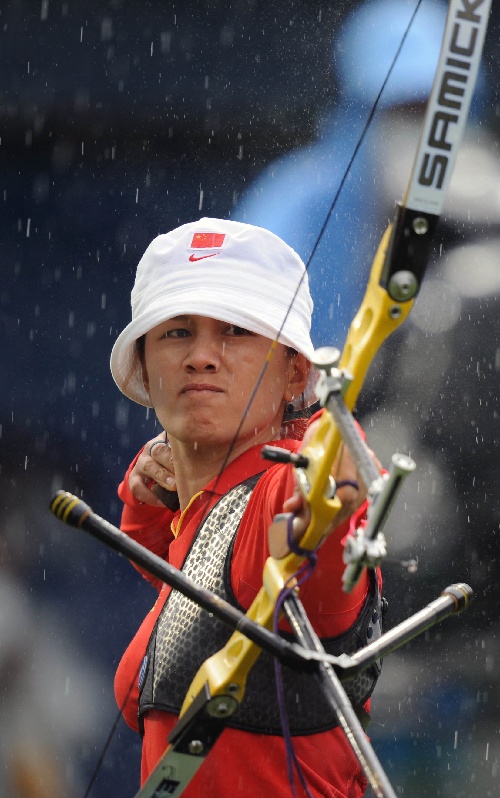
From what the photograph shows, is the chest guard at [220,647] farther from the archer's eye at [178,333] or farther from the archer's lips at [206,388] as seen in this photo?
the archer's eye at [178,333]

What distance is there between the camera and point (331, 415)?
1.01 m

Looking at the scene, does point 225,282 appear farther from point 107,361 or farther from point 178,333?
point 107,361

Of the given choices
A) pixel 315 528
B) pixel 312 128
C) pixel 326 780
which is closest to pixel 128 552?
pixel 315 528

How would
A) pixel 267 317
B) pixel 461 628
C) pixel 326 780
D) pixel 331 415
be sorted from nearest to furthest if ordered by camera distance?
pixel 331 415 → pixel 326 780 → pixel 267 317 → pixel 461 628

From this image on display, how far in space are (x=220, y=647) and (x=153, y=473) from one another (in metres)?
0.61

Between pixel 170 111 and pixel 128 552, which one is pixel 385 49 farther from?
pixel 128 552

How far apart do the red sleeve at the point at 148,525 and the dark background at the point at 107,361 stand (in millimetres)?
813

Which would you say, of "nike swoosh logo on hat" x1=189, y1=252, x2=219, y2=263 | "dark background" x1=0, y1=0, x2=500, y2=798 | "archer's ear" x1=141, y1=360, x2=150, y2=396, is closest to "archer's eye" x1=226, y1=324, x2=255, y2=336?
"nike swoosh logo on hat" x1=189, y1=252, x2=219, y2=263

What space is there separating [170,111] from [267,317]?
160 centimetres

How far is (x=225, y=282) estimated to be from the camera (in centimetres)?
151

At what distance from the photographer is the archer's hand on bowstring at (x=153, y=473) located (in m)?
1.85

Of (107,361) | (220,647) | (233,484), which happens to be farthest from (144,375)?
(107,361)

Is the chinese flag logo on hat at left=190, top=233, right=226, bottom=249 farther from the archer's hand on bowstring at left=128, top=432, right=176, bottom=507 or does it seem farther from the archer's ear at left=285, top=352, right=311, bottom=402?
the archer's hand on bowstring at left=128, top=432, right=176, bottom=507

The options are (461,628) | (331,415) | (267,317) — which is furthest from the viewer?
(461,628)
